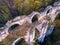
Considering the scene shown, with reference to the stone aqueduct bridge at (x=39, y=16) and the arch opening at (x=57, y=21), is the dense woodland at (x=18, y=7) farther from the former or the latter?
the arch opening at (x=57, y=21)

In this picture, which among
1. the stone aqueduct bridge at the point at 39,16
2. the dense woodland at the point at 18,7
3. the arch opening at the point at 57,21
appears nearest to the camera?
the stone aqueduct bridge at the point at 39,16

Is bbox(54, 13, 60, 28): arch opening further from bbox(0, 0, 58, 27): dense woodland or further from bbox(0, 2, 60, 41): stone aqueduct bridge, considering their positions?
bbox(0, 0, 58, 27): dense woodland

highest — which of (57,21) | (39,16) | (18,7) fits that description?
(18,7)

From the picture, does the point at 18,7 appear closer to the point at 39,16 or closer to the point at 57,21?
the point at 39,16

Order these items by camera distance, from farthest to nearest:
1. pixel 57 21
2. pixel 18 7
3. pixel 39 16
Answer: pixel 18 7
pixel 57 21
pixel 39 16

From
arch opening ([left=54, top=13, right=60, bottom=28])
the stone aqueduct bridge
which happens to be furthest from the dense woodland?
arch opening ([left=54, top=13, right=60, bottom=28])

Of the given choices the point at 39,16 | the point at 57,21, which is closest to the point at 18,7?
the point at 39,16

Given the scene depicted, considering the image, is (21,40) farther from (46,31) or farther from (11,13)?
(11,13)

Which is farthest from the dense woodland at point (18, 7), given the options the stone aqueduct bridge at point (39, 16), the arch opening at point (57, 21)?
the arch opening at point (57, 21)

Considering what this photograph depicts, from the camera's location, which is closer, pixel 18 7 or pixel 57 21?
pixel 57 21
